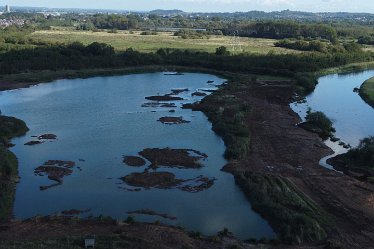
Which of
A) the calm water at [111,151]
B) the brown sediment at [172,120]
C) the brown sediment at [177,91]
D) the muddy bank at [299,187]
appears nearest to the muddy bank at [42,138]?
the calm water at [111,151]

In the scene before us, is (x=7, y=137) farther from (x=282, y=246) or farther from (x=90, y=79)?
(x=90, y=79)

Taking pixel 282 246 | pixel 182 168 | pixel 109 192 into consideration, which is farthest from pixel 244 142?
pixel 282 246

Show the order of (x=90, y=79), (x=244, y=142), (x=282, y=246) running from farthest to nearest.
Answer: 1. (x=90, y=79)
2. (x=244, y=142)
3. (x=282, y=246)

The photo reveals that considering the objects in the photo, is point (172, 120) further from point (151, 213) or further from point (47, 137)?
point (151, 213)

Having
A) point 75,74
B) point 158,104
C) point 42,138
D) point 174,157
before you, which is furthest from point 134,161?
point 75,74

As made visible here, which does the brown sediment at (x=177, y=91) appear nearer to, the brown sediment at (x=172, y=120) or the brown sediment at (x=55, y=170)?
the brown sediment at (x=172, y=120)
